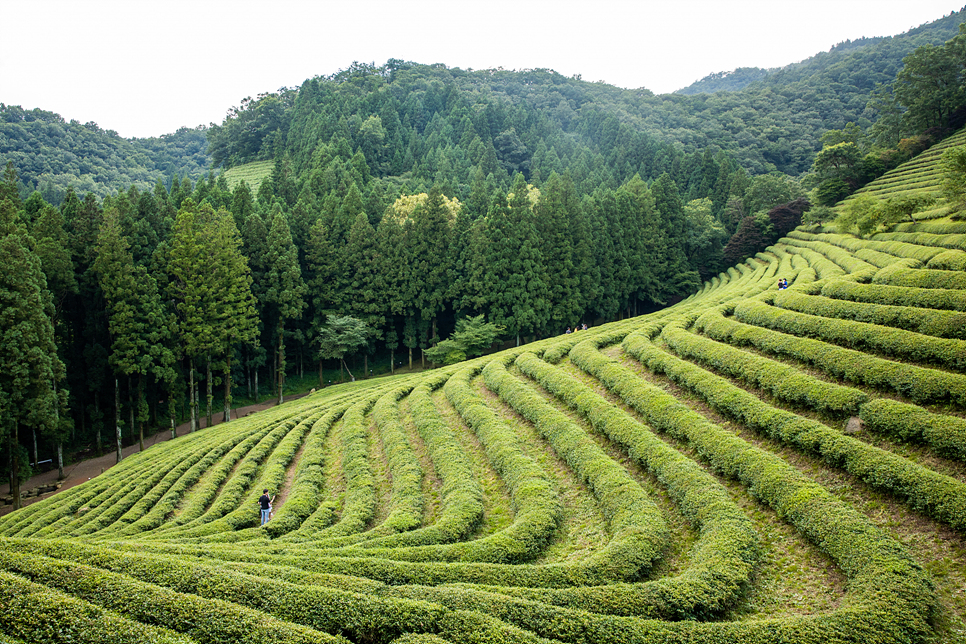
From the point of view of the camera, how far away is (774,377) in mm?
14977

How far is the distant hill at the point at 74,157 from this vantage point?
266 feet

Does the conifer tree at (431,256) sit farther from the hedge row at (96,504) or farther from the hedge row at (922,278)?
the hedge row at (922,278)

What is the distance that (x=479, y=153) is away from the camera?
7969 cm

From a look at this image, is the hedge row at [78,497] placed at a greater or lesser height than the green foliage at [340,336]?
lesser

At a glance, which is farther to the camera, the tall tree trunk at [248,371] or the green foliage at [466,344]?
the tall tree trunk at [248,371]

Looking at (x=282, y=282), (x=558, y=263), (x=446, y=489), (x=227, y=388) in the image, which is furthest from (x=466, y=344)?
(x=446, y=489)

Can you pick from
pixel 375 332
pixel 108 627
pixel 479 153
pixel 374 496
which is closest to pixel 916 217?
pixel 374 496

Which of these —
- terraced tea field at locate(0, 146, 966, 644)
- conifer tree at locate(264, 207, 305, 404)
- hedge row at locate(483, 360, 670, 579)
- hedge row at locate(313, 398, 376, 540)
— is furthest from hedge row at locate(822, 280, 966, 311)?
conifer tree at locate(264, 207, 305, 404)

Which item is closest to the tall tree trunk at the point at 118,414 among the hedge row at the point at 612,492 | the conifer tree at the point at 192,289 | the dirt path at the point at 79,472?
the dirt path at the point at 79,472

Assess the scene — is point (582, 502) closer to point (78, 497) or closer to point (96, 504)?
point (96, 504)

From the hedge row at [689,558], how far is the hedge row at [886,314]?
798 centimetres

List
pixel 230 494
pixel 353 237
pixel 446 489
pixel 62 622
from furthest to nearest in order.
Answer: pixel 353 237, pixel 230 494, pixel 446 489, pixel 62 622

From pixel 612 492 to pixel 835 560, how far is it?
14.6ft

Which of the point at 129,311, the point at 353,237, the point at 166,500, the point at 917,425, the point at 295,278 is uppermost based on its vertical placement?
the point at 353,237
